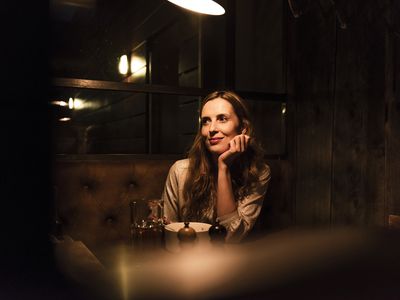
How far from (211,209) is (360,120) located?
104cm

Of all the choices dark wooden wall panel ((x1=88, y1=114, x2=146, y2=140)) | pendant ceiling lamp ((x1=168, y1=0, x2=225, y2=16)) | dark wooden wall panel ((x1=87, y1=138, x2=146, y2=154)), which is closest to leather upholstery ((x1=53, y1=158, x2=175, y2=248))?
pendant ceiling lamp ((x1=168, y1=0, x2=225, y2=16))

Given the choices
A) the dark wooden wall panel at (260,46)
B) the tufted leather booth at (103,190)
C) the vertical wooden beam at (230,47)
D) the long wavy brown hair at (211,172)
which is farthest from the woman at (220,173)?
the dark wooden wall panel at (260,46)

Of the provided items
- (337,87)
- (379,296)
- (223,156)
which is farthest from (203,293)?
(337,87)

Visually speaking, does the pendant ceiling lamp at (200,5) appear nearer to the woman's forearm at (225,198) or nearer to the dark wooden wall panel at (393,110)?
the woman's forearm at (225,198)

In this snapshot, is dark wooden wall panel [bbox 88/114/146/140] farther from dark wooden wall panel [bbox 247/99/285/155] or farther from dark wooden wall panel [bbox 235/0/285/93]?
dark wooden wall panel [bbox 247/99/285/155]

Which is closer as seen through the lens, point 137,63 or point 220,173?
point 220,173

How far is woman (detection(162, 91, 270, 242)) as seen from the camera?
183 centimetres

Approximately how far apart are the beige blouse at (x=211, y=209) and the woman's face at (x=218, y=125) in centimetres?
20

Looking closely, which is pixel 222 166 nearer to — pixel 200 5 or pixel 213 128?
pixel 213 128

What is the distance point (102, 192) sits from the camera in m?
2.02

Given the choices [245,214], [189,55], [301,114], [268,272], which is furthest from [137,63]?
[268,272]

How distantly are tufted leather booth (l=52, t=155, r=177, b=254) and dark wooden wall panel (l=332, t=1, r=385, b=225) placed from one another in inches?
43.9

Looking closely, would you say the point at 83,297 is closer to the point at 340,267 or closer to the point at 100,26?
the point at 340,267

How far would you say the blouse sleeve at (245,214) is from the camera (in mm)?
1580
